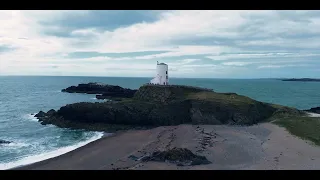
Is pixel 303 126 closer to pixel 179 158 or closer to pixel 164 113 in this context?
pixel 164 113

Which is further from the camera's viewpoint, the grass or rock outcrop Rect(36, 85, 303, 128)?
the grass

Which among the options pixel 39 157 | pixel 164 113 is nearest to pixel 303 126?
pixel 164 113

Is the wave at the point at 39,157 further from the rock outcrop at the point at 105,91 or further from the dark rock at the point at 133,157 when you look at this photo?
→ the rock outcrop at the point at 105,91

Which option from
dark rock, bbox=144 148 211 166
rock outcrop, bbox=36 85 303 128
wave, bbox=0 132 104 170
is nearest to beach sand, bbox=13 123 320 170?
dark rock, bbox=144 148 211 166

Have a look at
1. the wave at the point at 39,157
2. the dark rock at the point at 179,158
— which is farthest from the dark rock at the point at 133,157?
the wave at the point at 39,157

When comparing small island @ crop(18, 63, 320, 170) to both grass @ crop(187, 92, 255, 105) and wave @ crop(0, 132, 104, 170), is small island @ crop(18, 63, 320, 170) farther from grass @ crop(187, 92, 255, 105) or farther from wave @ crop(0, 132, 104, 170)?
wave @ crop(0, 132, 104, 170)

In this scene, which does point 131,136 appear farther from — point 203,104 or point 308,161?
point 308,161
